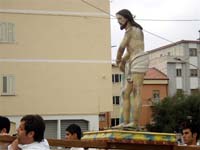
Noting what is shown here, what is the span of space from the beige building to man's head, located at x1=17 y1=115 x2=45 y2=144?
69.0 feet

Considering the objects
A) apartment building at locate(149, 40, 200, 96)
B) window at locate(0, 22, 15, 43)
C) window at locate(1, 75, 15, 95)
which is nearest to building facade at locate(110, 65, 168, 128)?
apartment building at locate(149, 40, 200, 96)

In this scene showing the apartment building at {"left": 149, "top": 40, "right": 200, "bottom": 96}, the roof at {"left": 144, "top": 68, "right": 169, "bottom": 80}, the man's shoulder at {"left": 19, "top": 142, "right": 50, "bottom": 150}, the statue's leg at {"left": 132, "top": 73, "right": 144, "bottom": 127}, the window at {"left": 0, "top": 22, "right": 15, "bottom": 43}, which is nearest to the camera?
the man's shoulder at {"left": 19, "top": 142, "right": 50, "bottom": 150}

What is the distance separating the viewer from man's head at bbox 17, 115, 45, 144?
3707 mm

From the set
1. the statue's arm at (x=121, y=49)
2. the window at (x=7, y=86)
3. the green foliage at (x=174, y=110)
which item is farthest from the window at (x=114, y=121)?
the statue's arm at (x=121, y=49)

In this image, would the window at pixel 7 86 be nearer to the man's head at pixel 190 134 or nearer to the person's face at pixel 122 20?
the person's face at pixel 122 20

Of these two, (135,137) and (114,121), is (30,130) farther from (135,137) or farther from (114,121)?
(114,121)

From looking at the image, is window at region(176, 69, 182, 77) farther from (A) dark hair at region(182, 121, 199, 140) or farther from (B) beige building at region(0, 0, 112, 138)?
(A) dark hair at region(182, 121, 199, 140)

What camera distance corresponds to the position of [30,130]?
3.71 meters

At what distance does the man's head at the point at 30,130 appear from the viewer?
371 cm

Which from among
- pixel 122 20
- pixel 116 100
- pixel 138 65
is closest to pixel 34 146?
pixel 138 65

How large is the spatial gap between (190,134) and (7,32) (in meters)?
20.0

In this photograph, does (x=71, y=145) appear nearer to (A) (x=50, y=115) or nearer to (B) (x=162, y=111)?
(A) (x=50, y=115)

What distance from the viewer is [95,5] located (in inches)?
1033

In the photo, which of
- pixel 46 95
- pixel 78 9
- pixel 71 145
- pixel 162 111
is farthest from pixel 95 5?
pixel 71 145
